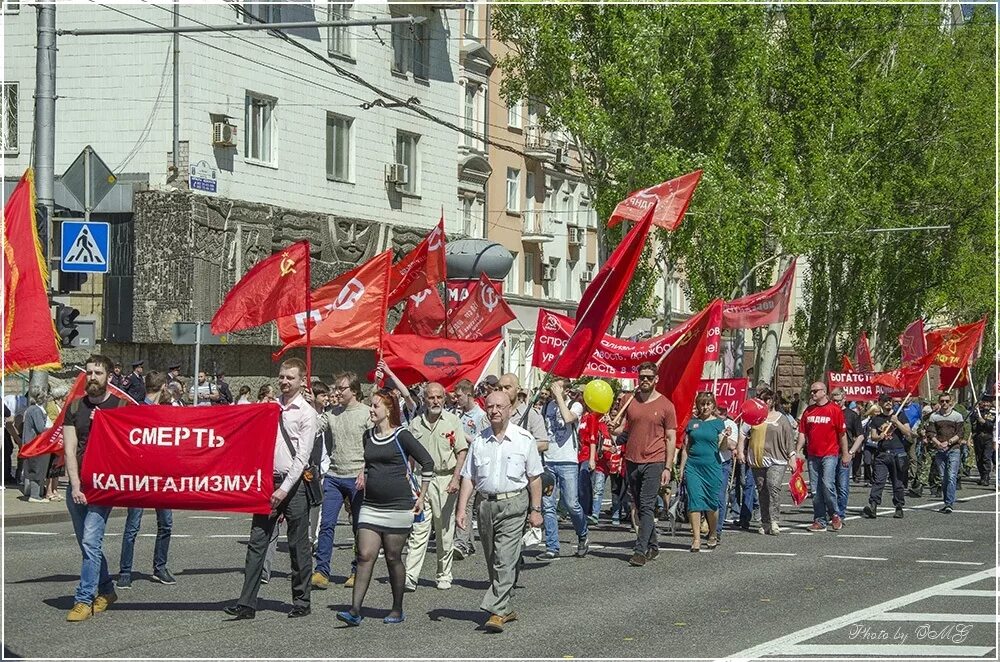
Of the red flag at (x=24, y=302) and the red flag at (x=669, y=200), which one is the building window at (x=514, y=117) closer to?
the red flag at (x=669, y=200)

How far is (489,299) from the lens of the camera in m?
23.2

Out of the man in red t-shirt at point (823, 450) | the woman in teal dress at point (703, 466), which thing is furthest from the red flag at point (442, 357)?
the man in red t-shirt at point (823, 450)

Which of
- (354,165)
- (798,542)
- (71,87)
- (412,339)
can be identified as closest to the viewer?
(798,542)

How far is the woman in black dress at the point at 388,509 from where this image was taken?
11.2m

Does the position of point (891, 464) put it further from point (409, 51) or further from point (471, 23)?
point (471, 23)

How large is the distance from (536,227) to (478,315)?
29.9 m

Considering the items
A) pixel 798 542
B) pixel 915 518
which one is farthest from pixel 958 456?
pixel 798 542

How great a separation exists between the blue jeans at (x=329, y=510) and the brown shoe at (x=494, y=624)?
2815 mm

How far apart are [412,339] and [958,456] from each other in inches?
322

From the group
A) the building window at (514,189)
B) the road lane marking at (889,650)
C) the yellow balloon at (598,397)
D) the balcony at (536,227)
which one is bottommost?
the road lane marking at (889,650)

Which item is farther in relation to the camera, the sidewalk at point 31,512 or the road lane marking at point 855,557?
the sidewalk at point 31,512

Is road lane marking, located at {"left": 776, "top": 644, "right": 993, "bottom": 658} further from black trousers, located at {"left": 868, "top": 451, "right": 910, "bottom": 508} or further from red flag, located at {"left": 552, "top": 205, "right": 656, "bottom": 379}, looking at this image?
black trousers, located at {"left": 868, "top": 451, "right": 910, "bottom": 508}

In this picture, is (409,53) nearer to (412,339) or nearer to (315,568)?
(412,339)

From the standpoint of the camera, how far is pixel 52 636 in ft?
34.5
